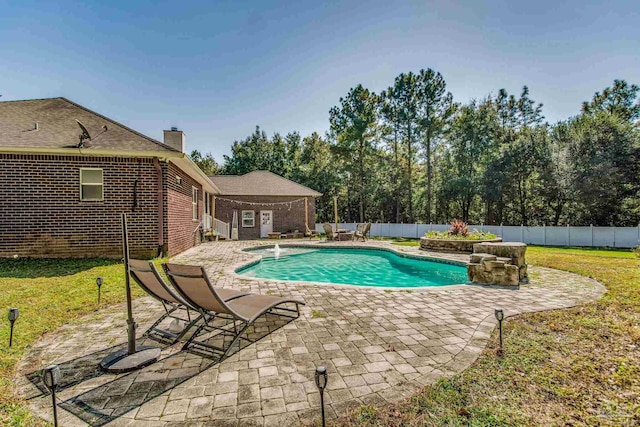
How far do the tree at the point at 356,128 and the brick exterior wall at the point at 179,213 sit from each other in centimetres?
1756

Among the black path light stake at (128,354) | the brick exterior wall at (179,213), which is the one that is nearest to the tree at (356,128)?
the brick exterior wall at (179,213)

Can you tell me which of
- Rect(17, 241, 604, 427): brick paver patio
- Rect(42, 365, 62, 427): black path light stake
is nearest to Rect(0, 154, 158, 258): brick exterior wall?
Rect(17, 241, 604, 427): brick paver patio

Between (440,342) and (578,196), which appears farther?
(578,196)

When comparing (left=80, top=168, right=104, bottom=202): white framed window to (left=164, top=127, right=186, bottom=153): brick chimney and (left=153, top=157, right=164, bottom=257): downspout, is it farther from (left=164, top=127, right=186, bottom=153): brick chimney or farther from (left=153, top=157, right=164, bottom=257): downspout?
(left=164, top=127, right=186, bottom=153): brick chimney

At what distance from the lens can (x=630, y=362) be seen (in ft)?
9.87

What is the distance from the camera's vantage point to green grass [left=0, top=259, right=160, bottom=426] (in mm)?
2478

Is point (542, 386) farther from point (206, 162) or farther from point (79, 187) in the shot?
point (206, 162)

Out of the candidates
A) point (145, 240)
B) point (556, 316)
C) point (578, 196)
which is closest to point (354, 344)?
point (556, 316)

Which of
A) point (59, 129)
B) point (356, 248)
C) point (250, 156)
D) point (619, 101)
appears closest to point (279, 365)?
point (59, 129)

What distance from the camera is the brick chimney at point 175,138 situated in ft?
38.9

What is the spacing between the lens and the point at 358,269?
35.5ft

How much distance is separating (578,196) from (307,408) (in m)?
25.1

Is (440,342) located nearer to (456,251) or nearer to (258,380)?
(258,380)

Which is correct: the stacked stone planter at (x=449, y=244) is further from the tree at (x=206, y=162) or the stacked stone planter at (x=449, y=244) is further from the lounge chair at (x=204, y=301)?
the tree at (x=206, y=162)
